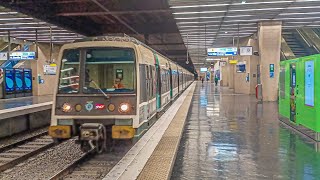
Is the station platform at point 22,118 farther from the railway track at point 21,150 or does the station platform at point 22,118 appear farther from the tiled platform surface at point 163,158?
the tiled platform surface at point 163,158

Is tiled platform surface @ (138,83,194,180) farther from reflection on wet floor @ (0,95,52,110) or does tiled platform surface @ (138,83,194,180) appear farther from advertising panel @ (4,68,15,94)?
→ advertising panel @ (4,68,15,94)

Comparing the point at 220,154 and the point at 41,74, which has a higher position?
the point at 41,74

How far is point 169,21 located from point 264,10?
18.7 ft

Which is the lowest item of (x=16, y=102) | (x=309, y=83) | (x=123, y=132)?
(x=16, y=102)

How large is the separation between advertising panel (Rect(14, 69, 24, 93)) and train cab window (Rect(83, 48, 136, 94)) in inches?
801

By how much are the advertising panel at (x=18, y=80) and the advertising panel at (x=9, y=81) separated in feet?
2.33

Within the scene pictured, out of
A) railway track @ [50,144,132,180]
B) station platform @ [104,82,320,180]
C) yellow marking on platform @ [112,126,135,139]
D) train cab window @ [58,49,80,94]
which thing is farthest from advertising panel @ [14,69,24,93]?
yellow marking on platform @ [112,126,135,139]

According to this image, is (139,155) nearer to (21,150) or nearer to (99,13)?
(21,150)

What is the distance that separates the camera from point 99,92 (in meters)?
7.51

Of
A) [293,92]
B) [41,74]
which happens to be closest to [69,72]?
[293,92]

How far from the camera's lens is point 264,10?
17719mm

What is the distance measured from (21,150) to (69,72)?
3.51 m

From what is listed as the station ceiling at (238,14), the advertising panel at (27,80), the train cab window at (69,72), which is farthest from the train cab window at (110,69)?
the advertising panel at (27,80)

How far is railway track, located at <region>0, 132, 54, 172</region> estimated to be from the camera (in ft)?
Answer: 26.9
